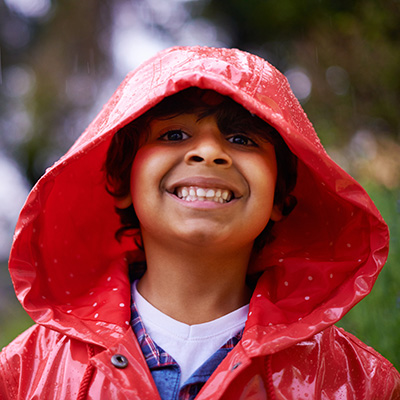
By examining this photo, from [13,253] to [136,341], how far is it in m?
0.53

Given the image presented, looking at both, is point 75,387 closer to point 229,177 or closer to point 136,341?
point 136,341

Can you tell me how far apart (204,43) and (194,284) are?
1110 cm

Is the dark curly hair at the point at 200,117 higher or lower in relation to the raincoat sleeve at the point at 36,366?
higher

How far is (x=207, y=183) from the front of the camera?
171 centimetres

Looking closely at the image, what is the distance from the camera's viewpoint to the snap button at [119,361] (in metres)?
1.60

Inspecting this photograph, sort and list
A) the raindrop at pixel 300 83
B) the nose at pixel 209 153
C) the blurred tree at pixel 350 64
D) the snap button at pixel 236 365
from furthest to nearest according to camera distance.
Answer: the raindrop at pixel 300 83 → the blurred tree at pixel 350 64 → the nose at pixel 209 153 → the snap button at pixel 236 365

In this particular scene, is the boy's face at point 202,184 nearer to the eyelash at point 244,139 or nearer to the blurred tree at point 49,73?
the eyelash at point 244,139

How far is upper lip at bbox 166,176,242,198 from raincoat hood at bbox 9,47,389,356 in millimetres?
229

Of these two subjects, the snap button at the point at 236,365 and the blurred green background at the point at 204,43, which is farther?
the blurred green background at the point at 204,43

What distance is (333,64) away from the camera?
6.56 meters

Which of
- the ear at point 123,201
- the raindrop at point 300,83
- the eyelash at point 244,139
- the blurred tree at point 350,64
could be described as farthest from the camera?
the raindrop at point 300,83

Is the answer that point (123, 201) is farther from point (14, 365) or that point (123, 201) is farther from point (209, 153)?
point (14, 365)

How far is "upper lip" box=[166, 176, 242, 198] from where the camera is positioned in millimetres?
1711

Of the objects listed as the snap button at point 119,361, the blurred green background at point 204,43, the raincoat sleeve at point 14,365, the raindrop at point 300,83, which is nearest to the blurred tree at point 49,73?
the blurred green background at point 204,43
